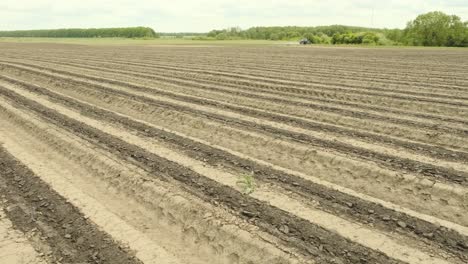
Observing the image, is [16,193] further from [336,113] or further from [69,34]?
[69,34]

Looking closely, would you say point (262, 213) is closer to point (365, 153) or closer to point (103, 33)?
point (365, 153)

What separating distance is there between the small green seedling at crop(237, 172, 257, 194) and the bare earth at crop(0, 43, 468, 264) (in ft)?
0.17

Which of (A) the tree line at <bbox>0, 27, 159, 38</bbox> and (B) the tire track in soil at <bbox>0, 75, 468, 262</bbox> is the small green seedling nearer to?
(B) the tire track in soil at <bbox>0, 75, 468, 262</bbox>

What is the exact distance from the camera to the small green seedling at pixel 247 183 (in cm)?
538

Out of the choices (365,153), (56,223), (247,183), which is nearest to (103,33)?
(365,153)

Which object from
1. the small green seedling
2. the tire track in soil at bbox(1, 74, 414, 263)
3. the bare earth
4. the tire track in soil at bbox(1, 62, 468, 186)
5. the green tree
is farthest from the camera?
the green tree

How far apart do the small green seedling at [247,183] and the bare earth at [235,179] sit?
0.17 ft

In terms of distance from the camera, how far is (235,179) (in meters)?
5.78

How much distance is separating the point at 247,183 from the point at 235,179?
263 mm

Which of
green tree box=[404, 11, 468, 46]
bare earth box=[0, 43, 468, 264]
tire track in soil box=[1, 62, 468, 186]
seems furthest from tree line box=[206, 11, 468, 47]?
tire track in soil box=[1, 62, 468, 186]

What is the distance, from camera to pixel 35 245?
414 cm

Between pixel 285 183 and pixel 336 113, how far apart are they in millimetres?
4424

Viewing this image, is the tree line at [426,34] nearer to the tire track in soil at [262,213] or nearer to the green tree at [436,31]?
the green tree at [436,31]

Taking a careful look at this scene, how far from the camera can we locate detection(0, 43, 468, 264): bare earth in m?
4.14
